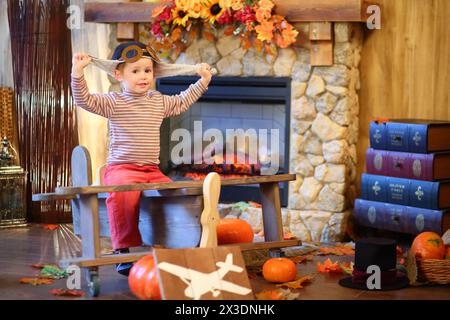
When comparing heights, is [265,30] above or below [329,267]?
above

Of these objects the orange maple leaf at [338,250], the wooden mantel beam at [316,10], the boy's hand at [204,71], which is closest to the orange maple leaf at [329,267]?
the orange maple leaf at [338,250]

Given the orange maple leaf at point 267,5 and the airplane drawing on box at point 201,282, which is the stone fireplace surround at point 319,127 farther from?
the airplane drawing on box at point 201,282

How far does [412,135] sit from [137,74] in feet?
5.84

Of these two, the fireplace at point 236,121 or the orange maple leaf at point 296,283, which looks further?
the fireplace at point 236,121

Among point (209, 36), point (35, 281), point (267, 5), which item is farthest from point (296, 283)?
point (209, 36)

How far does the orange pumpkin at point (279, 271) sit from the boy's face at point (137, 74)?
109 cm

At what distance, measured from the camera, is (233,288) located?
3.48 metres

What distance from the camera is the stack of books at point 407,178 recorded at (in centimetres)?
516

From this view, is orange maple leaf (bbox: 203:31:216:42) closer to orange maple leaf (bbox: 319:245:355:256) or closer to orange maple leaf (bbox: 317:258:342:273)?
orange maple leaf (bbox: 319:245:355:256)

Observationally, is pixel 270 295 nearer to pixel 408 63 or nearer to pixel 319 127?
pixel 319 127

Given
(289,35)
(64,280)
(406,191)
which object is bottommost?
(64,280)

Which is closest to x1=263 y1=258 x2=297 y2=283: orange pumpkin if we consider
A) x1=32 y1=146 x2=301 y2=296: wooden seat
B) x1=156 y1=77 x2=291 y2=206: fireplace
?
x1=32 y1=146 x2=301 y2=296: wooden seat

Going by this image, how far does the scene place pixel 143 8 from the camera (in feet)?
19.4
